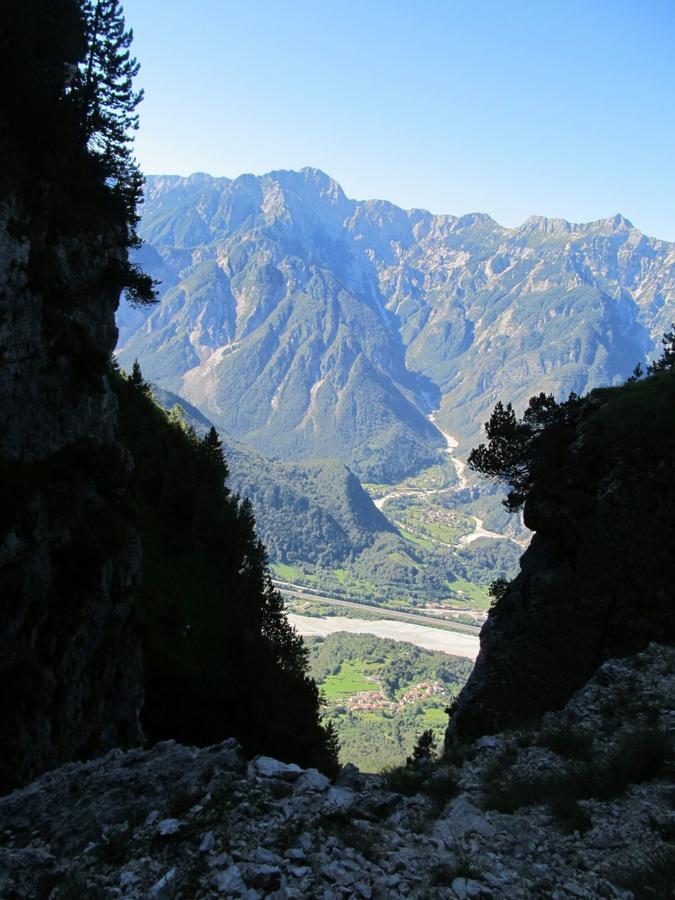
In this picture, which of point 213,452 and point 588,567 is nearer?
point 588,567

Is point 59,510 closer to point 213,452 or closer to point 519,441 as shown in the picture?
point 519,441

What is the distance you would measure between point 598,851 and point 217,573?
58402 millimetres

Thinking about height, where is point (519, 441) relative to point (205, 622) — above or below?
above

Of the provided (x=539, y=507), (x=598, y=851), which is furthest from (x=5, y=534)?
(x=539, y=507)

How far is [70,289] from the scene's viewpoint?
116 ft

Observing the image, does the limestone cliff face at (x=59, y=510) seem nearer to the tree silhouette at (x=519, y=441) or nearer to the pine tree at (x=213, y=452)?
the tree silhouette at (x=519, y=441)

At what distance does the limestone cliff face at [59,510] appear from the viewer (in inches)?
1103

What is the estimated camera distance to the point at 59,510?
31891mm

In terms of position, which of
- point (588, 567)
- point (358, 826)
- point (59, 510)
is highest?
point (588, 567)

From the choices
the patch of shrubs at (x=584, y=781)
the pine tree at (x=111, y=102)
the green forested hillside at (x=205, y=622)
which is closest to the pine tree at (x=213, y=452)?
the green forested hillside at (x=205, y=622)

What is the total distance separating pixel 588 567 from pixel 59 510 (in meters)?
28.2

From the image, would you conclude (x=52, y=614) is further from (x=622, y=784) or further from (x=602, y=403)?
(x=602, y=403)

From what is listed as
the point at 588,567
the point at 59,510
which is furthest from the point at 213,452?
the point at 588,567

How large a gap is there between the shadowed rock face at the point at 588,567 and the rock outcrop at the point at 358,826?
29.7 ft
